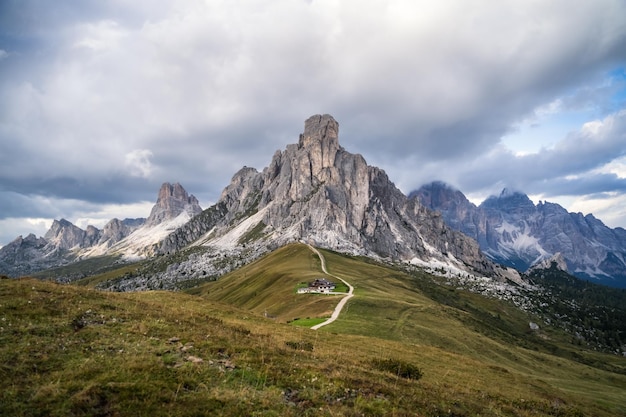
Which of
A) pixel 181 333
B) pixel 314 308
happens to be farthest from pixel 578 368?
pixel 181 333

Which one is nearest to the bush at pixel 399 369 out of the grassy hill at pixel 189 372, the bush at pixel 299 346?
the grassy hill at pixel 189 372

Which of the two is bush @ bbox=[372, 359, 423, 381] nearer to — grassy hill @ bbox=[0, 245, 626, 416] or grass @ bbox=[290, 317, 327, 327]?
grassy hill @ bbox=[0, 245, 626, 416]

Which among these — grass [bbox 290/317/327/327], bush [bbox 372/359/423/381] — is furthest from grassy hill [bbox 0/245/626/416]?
grass [bbox 290/317/327/327]

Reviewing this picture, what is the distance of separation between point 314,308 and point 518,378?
46704 mm

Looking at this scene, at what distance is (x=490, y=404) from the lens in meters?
24.2

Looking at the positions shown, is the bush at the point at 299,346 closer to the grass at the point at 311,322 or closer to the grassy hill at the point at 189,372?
the grassy hill at the point at 189,372

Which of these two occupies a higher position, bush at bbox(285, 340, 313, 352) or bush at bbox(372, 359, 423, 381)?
bush at bbox(285, 340, 313, 352)

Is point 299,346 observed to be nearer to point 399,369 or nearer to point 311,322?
point 399,369

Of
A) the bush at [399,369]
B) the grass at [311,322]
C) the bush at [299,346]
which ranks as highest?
the bush at [299,346]

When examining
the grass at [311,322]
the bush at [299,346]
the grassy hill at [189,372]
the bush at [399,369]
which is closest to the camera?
the grassy hill at [189,372]

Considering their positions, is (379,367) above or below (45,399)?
below

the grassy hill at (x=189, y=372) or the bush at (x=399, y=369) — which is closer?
the grassy hill at (x=189, y=372)

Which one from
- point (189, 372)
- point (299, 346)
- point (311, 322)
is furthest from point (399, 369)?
point (311, 322)

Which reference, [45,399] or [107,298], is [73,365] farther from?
[107,298]
